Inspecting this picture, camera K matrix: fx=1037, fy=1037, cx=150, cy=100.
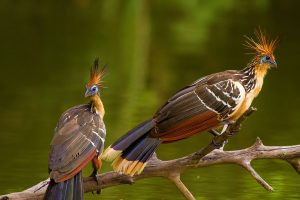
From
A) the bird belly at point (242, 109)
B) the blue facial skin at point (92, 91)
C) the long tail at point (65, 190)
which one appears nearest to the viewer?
the long tail at point (65, 190)

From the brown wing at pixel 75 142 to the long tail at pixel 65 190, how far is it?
5 cm

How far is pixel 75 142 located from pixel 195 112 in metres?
0.85

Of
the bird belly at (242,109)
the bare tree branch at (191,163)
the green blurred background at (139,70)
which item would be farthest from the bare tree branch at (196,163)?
the green blurred background at (139,70)

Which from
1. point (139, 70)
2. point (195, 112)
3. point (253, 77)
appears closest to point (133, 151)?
point (195, 112)

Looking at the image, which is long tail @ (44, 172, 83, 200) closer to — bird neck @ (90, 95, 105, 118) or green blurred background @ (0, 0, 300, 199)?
bird neck @ (90, 95, 105, 118)

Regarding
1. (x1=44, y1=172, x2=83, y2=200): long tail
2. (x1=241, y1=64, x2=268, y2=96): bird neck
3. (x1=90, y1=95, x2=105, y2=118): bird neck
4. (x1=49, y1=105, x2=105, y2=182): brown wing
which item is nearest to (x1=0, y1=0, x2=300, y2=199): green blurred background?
(x1=90, y1=95, x2=105, y2=118): bird neck

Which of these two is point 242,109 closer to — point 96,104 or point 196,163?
point 196,163

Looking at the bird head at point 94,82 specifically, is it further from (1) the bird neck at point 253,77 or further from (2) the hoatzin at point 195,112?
(1) the bird neck at point 253,77

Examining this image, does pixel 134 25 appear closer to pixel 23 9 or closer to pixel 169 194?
pixel 23 9

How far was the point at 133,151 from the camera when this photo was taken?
6.96m

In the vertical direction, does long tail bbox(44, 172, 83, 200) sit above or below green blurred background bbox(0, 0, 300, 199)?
below

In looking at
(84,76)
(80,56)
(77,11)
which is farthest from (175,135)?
(77,11)

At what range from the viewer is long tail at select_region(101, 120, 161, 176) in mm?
6883

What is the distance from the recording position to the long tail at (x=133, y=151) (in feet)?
22.6
